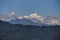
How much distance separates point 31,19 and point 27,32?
199 mm

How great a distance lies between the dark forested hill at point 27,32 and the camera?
87.8 inches

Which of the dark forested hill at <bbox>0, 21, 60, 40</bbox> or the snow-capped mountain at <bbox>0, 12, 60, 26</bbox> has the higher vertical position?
the snow-capped mountain at <bbox>0, 12, 60, 26</bbox>

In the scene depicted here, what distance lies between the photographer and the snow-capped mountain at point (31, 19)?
2.25m

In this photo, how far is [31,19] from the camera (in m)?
2.29

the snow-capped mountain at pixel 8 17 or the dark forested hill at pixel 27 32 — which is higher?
the snow-capped mountain at pixel 8 17

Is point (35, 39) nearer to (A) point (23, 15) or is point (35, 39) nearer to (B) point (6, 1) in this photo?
(A) point (23, 15)

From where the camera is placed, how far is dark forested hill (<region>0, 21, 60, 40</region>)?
7.32 feet

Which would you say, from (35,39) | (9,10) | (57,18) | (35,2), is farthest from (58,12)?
(9,10)

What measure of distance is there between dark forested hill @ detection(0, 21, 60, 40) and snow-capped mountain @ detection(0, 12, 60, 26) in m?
0.06

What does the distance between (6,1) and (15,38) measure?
55 centimetres

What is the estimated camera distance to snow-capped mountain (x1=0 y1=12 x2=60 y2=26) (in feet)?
7.37

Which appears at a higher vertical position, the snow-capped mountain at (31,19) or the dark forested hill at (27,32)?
the snow-capped mountain at (31,19)

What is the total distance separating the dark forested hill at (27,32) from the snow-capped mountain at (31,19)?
0.19 feet

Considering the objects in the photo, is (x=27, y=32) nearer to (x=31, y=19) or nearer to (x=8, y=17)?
(x=31, y=19)
